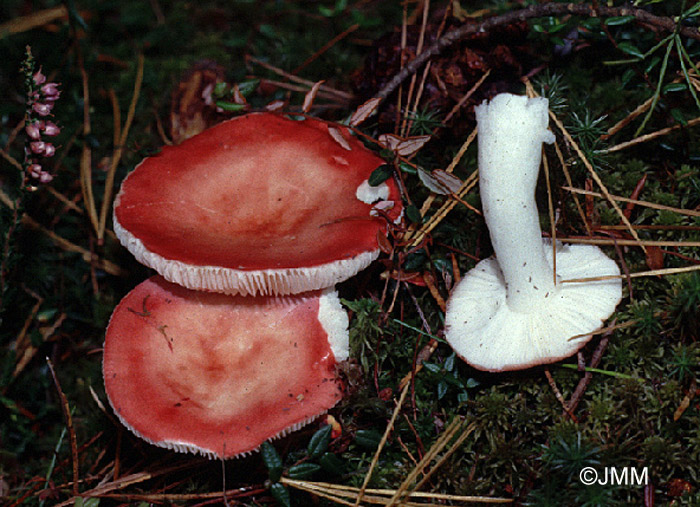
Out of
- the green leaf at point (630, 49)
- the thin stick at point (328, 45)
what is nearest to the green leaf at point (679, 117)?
the green leaf at point (630, 49)

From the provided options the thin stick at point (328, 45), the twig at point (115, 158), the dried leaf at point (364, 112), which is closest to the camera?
the dried leaf at point (364, 112)

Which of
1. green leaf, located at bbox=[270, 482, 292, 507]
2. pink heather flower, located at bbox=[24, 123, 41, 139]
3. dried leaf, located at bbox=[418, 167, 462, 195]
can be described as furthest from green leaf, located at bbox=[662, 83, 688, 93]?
pink heather flower, located at bbox=[24, 123, 41, 139]

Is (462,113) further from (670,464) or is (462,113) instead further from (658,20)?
(670,464)

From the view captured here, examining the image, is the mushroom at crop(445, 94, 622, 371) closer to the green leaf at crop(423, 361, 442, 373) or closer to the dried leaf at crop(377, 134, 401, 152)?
the green leaf at crop(423, 361, 442, 373)

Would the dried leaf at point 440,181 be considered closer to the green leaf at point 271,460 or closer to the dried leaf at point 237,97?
the dried leaf at point 237,97

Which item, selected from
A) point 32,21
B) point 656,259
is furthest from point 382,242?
point 32,21

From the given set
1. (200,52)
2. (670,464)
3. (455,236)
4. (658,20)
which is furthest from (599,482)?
(200,52)
